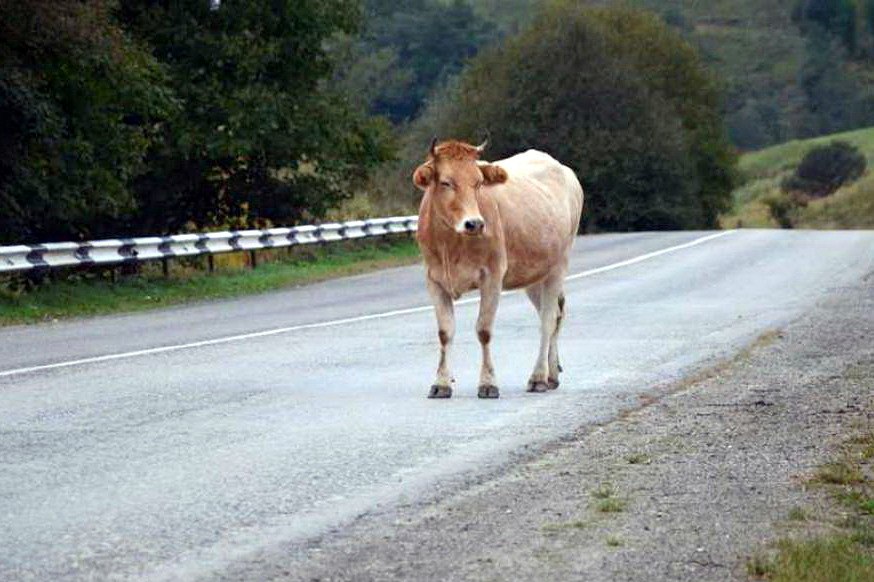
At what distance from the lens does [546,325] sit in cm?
1542

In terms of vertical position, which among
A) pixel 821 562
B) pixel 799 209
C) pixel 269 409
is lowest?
pixel 799 209

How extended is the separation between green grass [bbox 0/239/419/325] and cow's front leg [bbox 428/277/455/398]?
11.1 m

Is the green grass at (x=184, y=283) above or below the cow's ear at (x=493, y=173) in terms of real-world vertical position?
below

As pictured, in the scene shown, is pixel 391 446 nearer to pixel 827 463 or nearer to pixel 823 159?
pixel 827 463

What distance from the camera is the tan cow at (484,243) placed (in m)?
14.4

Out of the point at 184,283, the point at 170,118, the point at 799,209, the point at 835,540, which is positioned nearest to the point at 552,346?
the point at 835,540

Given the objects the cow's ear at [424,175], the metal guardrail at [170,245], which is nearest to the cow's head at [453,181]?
the cow's ear at [424,175]

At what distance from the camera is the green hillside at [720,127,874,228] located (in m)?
92.5

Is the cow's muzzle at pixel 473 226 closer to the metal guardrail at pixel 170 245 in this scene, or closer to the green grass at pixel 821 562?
the green grass at pixel 821 562

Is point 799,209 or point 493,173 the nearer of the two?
point 493,173

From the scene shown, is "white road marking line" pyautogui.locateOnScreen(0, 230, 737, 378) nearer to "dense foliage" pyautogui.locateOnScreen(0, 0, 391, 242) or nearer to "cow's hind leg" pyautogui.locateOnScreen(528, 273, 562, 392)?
"cow's hind leg" pyautogui.locateOnScreen(528, 273, 562, 392)

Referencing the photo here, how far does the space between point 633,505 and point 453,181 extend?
17.5ft

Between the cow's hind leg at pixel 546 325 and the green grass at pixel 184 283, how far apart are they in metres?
10.4

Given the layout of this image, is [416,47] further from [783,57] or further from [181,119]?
[181,119]
